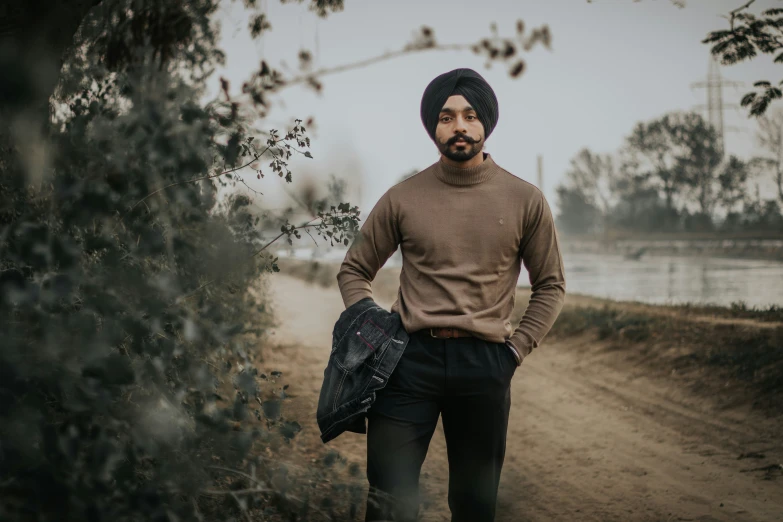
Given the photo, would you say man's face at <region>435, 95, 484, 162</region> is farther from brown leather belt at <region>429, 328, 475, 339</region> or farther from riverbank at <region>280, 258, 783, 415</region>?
riverbank at <region>280, 258, 783, 415</region>

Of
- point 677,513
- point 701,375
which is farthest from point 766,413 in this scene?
point 677,513

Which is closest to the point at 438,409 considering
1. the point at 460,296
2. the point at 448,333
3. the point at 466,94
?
the point at 448,333

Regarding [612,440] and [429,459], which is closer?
[429,459]

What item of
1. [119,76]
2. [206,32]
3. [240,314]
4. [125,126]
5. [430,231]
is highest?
[206,32]

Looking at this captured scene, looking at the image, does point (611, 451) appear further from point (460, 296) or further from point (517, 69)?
point (517, 69)

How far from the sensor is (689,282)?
2172 cm

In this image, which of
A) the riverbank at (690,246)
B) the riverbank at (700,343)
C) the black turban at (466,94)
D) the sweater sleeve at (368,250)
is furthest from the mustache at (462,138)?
the riverbank at (690,246)

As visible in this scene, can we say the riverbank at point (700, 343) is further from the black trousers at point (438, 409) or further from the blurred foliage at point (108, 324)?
the blurred foliage at point (108, 324)

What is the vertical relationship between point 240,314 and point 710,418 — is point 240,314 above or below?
above

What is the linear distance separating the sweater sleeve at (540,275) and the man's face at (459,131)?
1.05 ft

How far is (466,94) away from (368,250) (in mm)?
722

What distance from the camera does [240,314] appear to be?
709 cm

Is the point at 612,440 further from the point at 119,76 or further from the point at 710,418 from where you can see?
the point at 119,76

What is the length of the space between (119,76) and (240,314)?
3.65m
